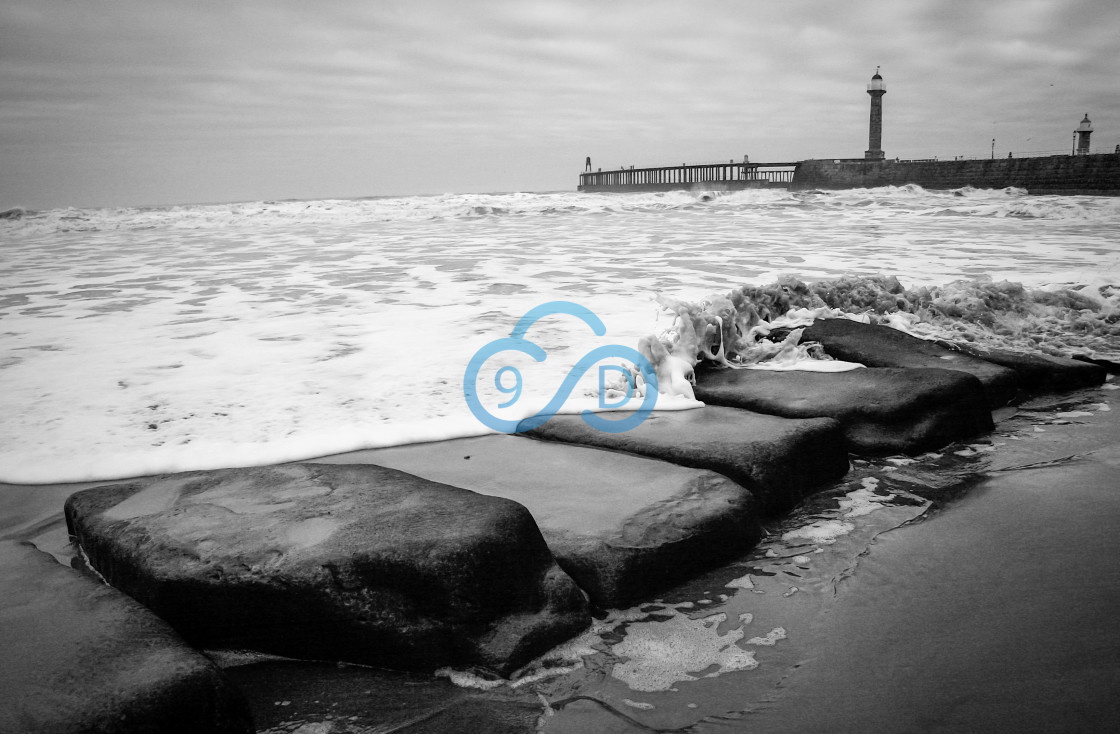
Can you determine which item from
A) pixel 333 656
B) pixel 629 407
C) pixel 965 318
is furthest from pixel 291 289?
pixel 333 656

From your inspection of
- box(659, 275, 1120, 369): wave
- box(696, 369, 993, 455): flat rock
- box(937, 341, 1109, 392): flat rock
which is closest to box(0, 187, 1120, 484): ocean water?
box(659, 275, 1120, 369): wave

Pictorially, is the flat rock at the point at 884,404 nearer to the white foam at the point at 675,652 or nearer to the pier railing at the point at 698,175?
the white foam at the point at 675,652

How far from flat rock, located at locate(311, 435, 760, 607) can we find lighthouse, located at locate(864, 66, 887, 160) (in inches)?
1734

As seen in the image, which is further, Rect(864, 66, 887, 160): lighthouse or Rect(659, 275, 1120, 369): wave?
Rect(864, 66, 887, 160): lighthouse

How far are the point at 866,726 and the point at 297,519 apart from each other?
1.02 metres

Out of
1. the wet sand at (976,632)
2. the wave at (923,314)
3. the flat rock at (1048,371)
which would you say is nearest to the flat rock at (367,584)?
the wet sand at (976,632)

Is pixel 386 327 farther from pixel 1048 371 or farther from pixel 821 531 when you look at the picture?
pixel 1048 371

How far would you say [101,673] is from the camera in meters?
1.02

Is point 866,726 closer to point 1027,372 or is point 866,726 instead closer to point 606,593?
point 606,593

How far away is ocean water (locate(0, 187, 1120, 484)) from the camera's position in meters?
2.47

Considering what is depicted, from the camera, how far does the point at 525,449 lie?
2115 mm

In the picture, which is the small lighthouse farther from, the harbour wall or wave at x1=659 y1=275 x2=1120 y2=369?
wave at x1=659 y1=275 x2=1120 y2=369

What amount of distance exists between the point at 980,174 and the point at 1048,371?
3089 centimetres

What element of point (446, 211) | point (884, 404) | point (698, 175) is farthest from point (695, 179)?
point (884, 404)
